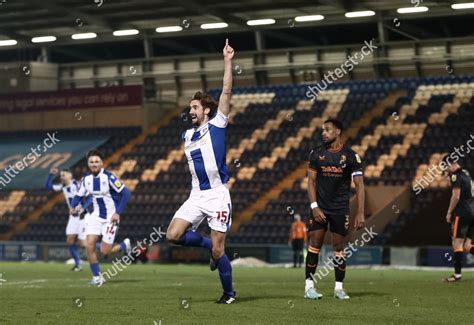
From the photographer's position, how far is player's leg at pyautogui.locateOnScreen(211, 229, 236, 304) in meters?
13.3

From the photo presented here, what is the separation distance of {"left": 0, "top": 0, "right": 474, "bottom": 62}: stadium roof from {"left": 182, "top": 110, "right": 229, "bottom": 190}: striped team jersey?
24.9m

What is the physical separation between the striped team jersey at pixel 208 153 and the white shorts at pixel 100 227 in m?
6.40

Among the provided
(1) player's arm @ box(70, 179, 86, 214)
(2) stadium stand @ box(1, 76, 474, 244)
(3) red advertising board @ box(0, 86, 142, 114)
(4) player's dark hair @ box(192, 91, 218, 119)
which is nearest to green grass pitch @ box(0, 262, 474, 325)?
(4) player's dark hair @ box(192, 91, 218, 119)

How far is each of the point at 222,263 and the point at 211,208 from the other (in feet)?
2.29

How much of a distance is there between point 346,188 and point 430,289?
3.22 m

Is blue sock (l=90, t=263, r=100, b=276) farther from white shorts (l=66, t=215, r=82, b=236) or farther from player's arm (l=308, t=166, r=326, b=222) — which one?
white shorts (l=66, t=215, r=82, b=236)

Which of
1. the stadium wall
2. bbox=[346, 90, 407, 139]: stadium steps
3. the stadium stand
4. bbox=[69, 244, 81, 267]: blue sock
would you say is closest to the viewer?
bbox=[69, 244, 81, 267]: blue sock

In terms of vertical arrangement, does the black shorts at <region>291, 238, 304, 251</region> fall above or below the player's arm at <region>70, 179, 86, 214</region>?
below

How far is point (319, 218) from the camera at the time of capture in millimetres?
14383

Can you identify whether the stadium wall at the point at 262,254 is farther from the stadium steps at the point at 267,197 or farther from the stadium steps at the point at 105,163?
the stadium steps at the point at 105,163

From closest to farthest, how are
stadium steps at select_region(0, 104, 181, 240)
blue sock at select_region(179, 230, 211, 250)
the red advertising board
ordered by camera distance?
1. blue sock at select_region(179, 230, 211, 250)
2. stadium steps at select_region(0, 104, 181, 240)
3. the red advertising board

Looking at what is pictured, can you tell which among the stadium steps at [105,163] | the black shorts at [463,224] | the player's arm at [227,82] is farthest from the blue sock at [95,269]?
the stadium steps at [105,163]

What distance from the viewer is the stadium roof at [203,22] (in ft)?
128

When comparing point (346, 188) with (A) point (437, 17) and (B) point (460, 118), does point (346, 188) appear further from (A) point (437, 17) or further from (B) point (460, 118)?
(A) point (437, 17)
